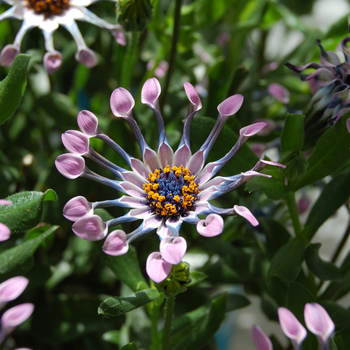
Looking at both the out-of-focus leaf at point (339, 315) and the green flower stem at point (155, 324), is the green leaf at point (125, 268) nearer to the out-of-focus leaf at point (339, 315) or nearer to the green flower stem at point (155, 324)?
the green flower stem at point (155, 324)

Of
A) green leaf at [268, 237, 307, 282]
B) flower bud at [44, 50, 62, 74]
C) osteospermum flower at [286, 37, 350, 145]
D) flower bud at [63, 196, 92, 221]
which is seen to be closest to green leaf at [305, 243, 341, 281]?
green leaf at [268, 237, 307, 282]

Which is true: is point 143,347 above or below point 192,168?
below

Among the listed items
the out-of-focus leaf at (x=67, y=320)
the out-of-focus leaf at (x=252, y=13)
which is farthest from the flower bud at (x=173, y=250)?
the out-of-focus leaf at (x=252, y=13)

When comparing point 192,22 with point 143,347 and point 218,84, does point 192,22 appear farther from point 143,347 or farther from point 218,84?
point 143,347

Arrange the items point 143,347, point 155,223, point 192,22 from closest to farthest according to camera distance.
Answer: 1. point 155,223
2. point 143,347
3. point 192,22

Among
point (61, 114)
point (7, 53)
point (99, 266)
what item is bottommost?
point (99, 266)

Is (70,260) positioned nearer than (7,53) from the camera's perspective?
No

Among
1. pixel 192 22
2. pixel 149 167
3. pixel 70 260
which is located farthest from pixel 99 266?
pixel 192 22

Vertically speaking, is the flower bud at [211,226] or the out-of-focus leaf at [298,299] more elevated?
the flower bud at [211,226]
